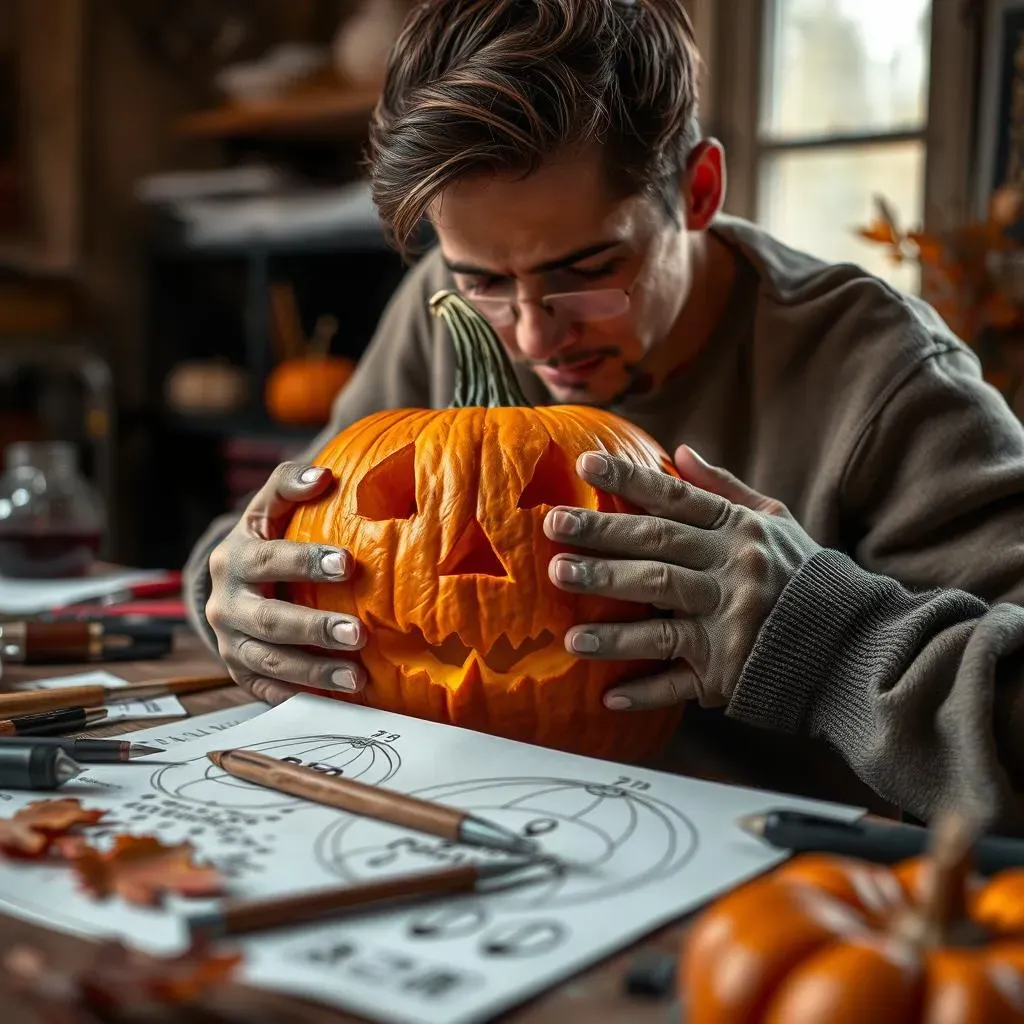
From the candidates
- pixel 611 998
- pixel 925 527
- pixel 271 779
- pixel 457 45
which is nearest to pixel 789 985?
pixel 611 998

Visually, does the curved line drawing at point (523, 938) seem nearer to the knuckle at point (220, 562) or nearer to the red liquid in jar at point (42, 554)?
the knuckle at point (220, 562)

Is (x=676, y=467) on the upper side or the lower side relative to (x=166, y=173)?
lower

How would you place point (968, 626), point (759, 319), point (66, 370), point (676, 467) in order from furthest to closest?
point (66, 370), point (759, 319), point (676, 467), point (968, 626)

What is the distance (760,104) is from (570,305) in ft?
5.42

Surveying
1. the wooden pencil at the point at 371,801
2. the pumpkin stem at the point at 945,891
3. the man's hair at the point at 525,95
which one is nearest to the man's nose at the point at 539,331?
the man's hair at the point at 525,95

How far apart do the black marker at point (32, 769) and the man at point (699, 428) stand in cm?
20

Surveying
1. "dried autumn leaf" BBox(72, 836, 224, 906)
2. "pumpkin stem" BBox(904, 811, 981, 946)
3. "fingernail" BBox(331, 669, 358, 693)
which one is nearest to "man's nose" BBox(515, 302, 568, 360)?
"fingernail" BBox(331, 669, 358, 693)

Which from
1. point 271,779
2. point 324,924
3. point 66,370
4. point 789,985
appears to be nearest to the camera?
point 789,985

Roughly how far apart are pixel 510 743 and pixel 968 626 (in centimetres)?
30

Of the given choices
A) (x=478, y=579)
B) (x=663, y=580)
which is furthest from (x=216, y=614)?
(x=663, y=580)

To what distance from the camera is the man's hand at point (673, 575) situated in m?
0.77

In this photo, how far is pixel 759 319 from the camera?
1.15 m

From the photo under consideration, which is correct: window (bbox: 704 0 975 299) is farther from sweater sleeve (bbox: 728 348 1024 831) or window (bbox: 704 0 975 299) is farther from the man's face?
sweater sleeve (bbox: 728 348 1024 831)

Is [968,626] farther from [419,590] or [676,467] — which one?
[419,590]
